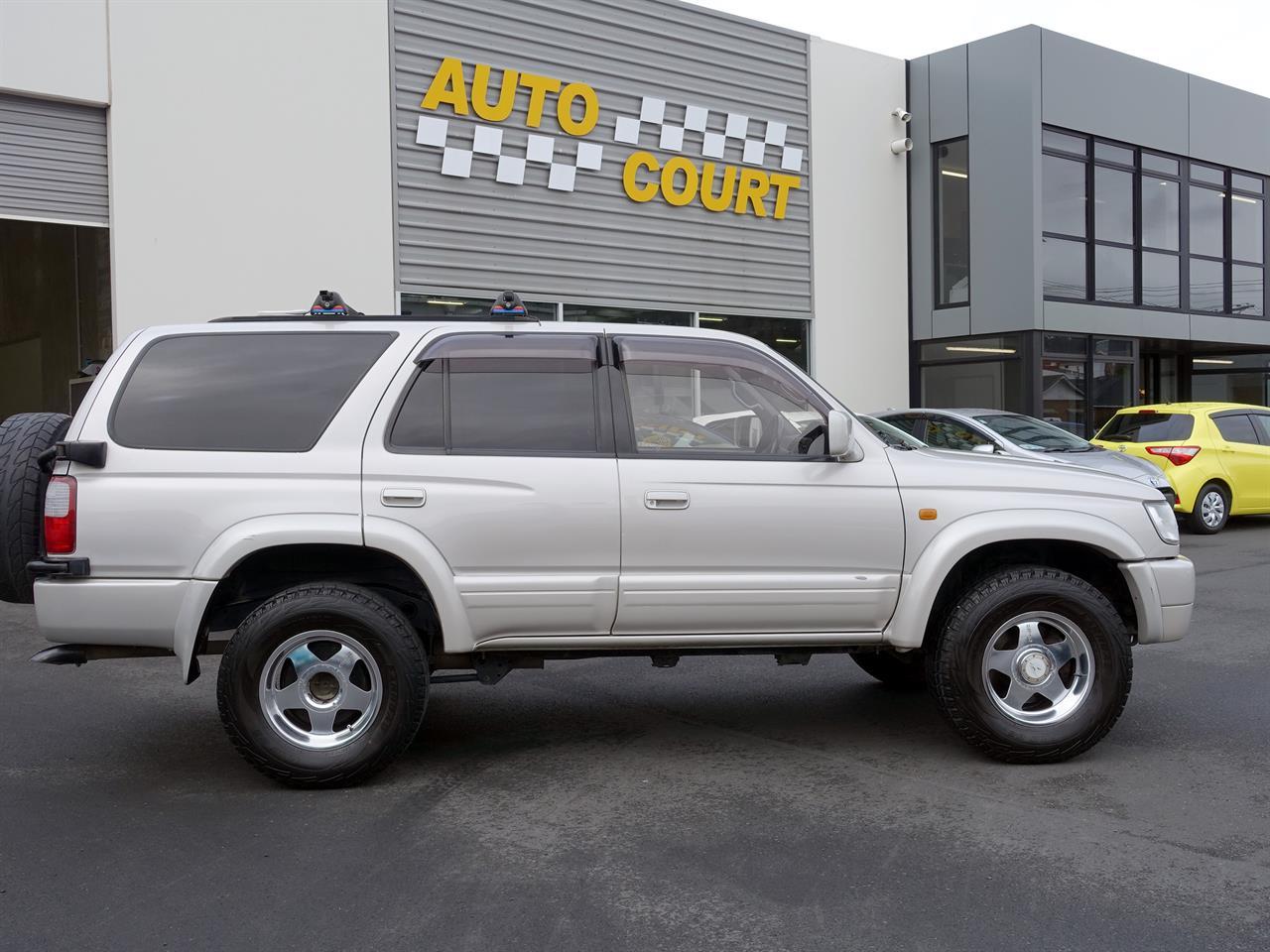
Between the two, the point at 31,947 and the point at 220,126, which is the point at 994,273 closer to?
the point at 220,126

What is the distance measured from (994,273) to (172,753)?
15.7 m

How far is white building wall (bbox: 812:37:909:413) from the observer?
714 inches

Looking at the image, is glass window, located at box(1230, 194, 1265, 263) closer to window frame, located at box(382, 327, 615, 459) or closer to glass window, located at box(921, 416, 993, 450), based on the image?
glass window, located at box(921, 416, 993, 450)

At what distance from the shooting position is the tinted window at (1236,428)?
562 inches

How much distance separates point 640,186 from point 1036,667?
39.1 ft

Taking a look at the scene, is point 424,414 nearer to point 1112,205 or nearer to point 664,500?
point 664,500

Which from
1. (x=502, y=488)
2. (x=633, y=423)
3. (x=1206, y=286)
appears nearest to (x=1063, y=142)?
(x=1206, y=286)

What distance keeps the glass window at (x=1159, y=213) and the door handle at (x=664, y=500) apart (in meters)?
18.0

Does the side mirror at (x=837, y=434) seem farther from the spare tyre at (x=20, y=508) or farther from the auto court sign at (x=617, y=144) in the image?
the auto court sign at (x=617, y=144)

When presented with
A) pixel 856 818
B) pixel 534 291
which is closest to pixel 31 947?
pixel 856 818

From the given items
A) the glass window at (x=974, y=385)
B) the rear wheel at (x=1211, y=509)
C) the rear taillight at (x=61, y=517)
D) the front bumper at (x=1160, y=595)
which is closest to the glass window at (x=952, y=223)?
the glass window at (x=974, y=385)

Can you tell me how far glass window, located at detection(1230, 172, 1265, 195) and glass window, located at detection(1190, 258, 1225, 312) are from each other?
161cm

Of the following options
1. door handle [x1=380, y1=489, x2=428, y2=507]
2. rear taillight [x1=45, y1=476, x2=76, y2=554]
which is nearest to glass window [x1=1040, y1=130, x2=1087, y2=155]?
door handle [x1=380, y1=489, x2=428, y2=507]

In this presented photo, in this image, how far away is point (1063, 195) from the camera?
1872 centimetres
